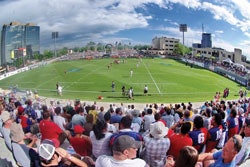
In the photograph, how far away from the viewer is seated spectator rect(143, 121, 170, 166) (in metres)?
4.95

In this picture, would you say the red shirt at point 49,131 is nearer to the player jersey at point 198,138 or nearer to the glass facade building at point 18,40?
the player jersey at point 198,138

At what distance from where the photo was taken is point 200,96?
30.2 metres

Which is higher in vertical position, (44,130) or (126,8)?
(126,8)

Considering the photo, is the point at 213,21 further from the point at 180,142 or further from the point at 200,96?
the point at 180,142

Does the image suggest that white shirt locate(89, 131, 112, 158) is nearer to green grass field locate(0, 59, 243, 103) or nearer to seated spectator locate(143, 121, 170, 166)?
seated spectator locate(143, 121, 170, 166)

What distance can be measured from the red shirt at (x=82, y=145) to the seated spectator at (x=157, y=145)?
1.27 meters

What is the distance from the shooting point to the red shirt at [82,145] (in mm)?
5578

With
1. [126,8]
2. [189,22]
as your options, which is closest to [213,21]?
[189,22]

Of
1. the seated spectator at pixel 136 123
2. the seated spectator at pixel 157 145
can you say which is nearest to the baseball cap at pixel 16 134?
the seated spectator at pixel 157 145

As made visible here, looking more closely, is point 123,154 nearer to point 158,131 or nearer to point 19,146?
point 158,131

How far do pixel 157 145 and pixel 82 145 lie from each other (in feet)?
5.33

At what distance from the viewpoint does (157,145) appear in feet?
16.3

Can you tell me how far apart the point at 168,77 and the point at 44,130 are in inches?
1458

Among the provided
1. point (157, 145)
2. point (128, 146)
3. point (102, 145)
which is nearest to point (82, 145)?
point (102, 145)
